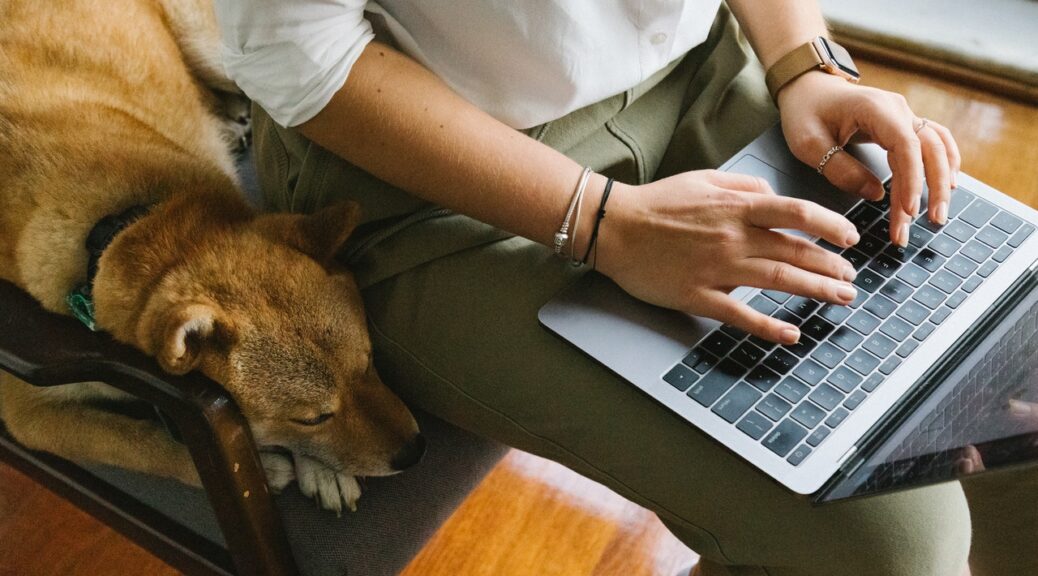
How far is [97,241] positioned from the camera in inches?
38.9

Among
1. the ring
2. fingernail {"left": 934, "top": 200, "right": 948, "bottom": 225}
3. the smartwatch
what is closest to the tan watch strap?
the smartwatch

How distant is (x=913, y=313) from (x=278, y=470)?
0.74 metres

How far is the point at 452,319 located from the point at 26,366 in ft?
1.36

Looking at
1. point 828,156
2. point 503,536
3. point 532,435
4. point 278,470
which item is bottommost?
point 503,536

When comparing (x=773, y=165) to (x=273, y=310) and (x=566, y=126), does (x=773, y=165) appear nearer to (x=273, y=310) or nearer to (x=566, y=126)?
(x=566, y=126)

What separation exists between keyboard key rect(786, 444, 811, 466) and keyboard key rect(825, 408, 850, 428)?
1.5 inches

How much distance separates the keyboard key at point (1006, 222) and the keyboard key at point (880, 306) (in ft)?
0.65

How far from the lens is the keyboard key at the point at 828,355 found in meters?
0.80

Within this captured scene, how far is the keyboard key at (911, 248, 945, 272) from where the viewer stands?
89cm

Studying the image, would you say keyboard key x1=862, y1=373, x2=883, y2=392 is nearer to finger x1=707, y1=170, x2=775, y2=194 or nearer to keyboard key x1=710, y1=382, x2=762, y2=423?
keyboard key x1=710, y1=382, x2=762, y2=423

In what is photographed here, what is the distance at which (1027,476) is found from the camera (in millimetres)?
857

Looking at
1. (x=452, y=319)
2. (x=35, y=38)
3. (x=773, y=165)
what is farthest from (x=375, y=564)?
(x=35, y=38)

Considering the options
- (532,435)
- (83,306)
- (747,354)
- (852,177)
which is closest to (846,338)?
(747,354)

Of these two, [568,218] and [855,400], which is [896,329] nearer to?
[855,400]
